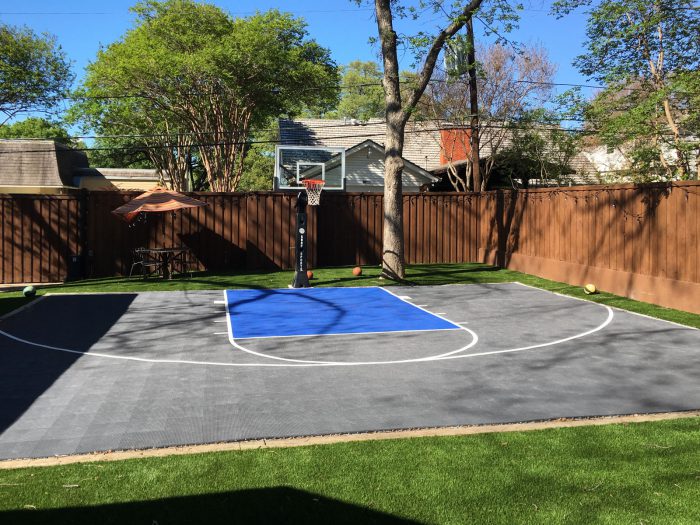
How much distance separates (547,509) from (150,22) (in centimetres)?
3246

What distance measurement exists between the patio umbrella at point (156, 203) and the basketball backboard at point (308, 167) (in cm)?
854

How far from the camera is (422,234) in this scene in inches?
868

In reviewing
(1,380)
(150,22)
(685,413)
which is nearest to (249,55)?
(150,22)

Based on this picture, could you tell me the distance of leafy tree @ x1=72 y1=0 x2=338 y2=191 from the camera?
2903 cm

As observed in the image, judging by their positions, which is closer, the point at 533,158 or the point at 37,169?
the point at 533,158

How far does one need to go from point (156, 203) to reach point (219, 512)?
579 inches

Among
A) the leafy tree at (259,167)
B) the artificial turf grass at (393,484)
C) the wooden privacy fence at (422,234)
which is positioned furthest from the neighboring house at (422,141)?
the artificial turf grass at (393,484)

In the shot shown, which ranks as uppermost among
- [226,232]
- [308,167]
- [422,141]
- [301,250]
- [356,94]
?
[356,94]

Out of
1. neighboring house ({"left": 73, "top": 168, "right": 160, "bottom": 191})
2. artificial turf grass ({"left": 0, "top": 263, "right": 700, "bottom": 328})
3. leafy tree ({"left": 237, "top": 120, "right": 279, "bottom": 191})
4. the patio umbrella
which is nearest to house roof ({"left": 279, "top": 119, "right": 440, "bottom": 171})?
neighboring house ({"left": 73, "top": 168, "right": 160, "bottom": 191})

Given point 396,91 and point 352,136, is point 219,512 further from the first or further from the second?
point 352,136

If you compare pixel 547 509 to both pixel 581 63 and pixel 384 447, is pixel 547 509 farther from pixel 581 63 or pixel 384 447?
pixel 581 63

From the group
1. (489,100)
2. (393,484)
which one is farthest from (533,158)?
(393,484)

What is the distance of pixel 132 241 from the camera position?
19.2m

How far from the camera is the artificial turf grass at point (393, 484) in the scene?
402cm
